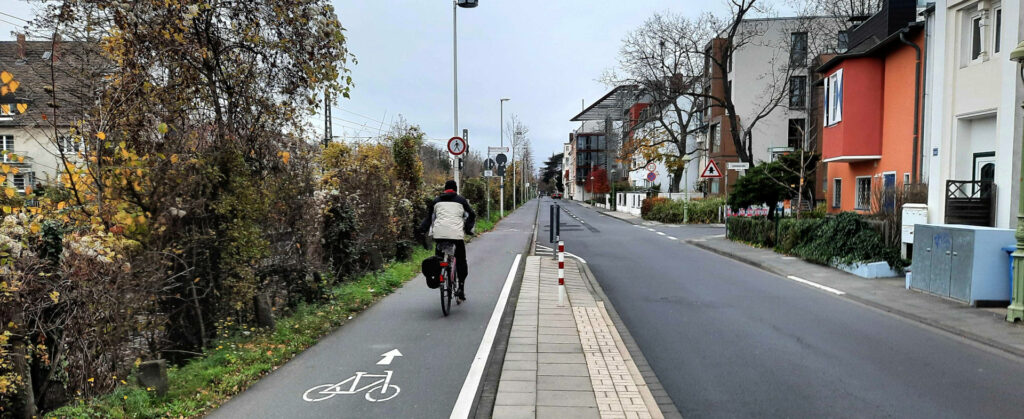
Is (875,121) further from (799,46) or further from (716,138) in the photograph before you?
(716,138)

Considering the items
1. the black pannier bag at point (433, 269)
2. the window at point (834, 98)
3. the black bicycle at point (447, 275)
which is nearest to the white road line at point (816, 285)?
the black bicycle at point (447, 275)

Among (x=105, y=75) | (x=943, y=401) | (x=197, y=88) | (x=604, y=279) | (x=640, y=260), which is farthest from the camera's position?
(x=640, y=260)

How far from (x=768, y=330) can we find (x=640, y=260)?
834 centimetres

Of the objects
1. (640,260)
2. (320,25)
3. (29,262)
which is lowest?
(640,260)

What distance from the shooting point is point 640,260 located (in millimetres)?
16188

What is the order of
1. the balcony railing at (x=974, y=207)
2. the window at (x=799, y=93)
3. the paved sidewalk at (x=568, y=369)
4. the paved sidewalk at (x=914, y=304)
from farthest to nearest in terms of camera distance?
the window at (x=799, y=93), the balcony railing at (x=974, y=207), the paved sidewalk at (x=914, y=304), the paved sidewalk at (x=568, y=369)

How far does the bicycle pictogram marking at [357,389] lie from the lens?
16.7 ft

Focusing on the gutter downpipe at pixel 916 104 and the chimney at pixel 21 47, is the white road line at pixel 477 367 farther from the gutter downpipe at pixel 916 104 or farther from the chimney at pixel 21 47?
the gutter downpipe at pixel 916 104

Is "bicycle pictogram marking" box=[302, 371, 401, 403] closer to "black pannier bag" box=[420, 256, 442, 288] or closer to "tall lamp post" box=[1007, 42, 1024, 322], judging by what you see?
"black pannier bag" box=[420, 256, 442, 288]

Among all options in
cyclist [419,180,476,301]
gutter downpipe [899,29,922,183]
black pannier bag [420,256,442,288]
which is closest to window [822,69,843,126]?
gutter downpipe [899,29,922,183]

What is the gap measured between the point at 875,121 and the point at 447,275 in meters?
17.9

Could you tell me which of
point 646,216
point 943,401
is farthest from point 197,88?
point 646,216

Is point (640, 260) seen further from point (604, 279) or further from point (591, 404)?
point (591, 404)

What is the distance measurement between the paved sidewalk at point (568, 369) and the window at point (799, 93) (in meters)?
39.3
